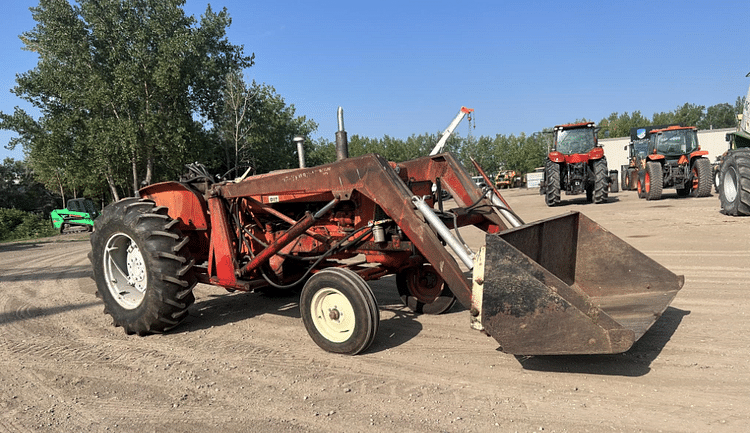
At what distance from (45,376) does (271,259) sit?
207 cm

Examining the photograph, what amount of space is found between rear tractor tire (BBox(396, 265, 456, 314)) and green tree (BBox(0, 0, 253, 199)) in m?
21.9

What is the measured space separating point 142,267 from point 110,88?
22727 mm

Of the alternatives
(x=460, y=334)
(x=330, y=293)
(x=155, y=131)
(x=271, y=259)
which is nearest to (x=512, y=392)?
(x=460, y=334)

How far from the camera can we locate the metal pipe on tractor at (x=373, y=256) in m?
3.01

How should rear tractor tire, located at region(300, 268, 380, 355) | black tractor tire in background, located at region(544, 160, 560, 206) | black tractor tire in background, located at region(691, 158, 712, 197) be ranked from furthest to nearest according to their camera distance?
black tractor tire in background, located at region(544, 160, 560, 206), black tractor tire in background, located at region(691, 158, 712, 197), rear tractor tire, located at region(300, 268, 380, 355)

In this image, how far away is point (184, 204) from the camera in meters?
5.15

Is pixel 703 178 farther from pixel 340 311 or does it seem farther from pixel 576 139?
pixel 340 311

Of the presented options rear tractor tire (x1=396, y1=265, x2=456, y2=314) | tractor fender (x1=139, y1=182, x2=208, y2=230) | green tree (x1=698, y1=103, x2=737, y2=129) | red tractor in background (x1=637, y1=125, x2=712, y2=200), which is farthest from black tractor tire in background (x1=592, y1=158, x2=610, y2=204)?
green tree (x1=698, y1=103, x2=737, y2=129)

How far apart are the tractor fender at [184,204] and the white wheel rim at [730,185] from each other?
10996mm

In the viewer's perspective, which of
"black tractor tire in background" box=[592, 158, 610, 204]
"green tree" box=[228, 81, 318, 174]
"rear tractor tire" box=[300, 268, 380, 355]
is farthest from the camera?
"green tree" box=[228, 81, 318, 174]

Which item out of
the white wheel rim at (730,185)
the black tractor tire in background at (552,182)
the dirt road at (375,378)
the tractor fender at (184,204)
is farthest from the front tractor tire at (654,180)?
A: the tractor fender at (184,204)

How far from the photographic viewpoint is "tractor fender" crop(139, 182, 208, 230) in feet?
16.6

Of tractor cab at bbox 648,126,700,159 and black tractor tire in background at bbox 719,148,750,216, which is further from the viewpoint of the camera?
tractor cab at bbox 648,126,700,159

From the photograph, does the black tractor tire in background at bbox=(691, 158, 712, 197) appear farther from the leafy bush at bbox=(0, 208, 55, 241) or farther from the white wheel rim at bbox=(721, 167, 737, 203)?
the leafy bush at bbox=(0, 208, 55, 241)
